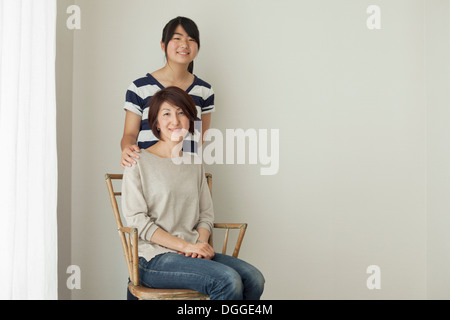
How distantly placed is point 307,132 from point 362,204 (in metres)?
0.51

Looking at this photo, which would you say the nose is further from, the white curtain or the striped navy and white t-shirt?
the white curtain

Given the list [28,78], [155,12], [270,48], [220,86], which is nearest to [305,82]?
[270,48]

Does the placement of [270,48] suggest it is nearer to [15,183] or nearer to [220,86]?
[220,86]

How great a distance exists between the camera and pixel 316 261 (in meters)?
2.49

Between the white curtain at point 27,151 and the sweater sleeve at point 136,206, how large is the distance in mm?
273

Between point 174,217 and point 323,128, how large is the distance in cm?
111

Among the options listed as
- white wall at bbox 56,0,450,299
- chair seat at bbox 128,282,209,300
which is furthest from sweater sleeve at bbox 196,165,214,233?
white wall at bbox 56,0,450,299

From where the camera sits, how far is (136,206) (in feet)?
5.68

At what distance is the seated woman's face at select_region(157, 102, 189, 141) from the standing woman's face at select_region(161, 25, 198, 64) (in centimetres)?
39

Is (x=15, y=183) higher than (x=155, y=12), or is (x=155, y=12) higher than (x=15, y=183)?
(x=155, y=12)

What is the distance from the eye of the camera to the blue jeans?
1.58m

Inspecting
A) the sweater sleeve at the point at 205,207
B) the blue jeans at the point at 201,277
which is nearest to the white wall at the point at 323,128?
the sweater sleeve at the point at 205,207

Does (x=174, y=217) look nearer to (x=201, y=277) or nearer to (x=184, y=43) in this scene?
(x=201, y=277)

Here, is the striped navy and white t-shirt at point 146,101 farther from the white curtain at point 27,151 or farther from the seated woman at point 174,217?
the white curtain at point 27,151
